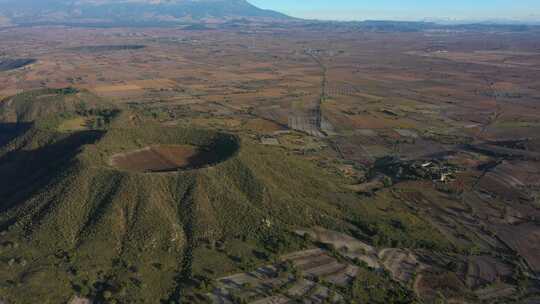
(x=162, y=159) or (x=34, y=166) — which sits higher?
(x=162, y=159)

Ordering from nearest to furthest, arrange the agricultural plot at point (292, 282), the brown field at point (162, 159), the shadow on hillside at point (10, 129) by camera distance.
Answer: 1. the agricultural plot at point (292, 282)
2. the brown field at point (162, 159)
3. the shadow on hillside at point (10, 129)

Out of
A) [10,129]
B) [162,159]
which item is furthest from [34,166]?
[10,129]

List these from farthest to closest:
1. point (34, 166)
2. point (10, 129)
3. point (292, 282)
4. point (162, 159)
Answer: point (10, 129) → point (34, 166) → point (162, 159) → point (292, 282)

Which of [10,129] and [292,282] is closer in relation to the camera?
[292,282]

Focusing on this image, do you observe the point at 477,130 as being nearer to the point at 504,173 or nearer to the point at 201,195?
the point at 504,173

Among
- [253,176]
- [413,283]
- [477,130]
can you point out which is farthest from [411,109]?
[413,283]

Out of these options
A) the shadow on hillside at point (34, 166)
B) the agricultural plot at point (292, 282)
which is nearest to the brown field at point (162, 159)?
the shadow on hillside at point (34, 166)

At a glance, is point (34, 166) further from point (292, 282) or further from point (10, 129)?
point (292, 282)

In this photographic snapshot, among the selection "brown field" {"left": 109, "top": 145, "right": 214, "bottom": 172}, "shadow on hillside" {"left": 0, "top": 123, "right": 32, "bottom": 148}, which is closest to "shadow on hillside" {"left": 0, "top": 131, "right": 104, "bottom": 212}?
"brown field" {"left": 109, "top": 145, "right": 214, "bottom": 172}

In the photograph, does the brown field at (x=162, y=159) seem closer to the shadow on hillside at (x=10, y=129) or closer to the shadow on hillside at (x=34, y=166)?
the shadow on hillside at (x=34, y=166)
